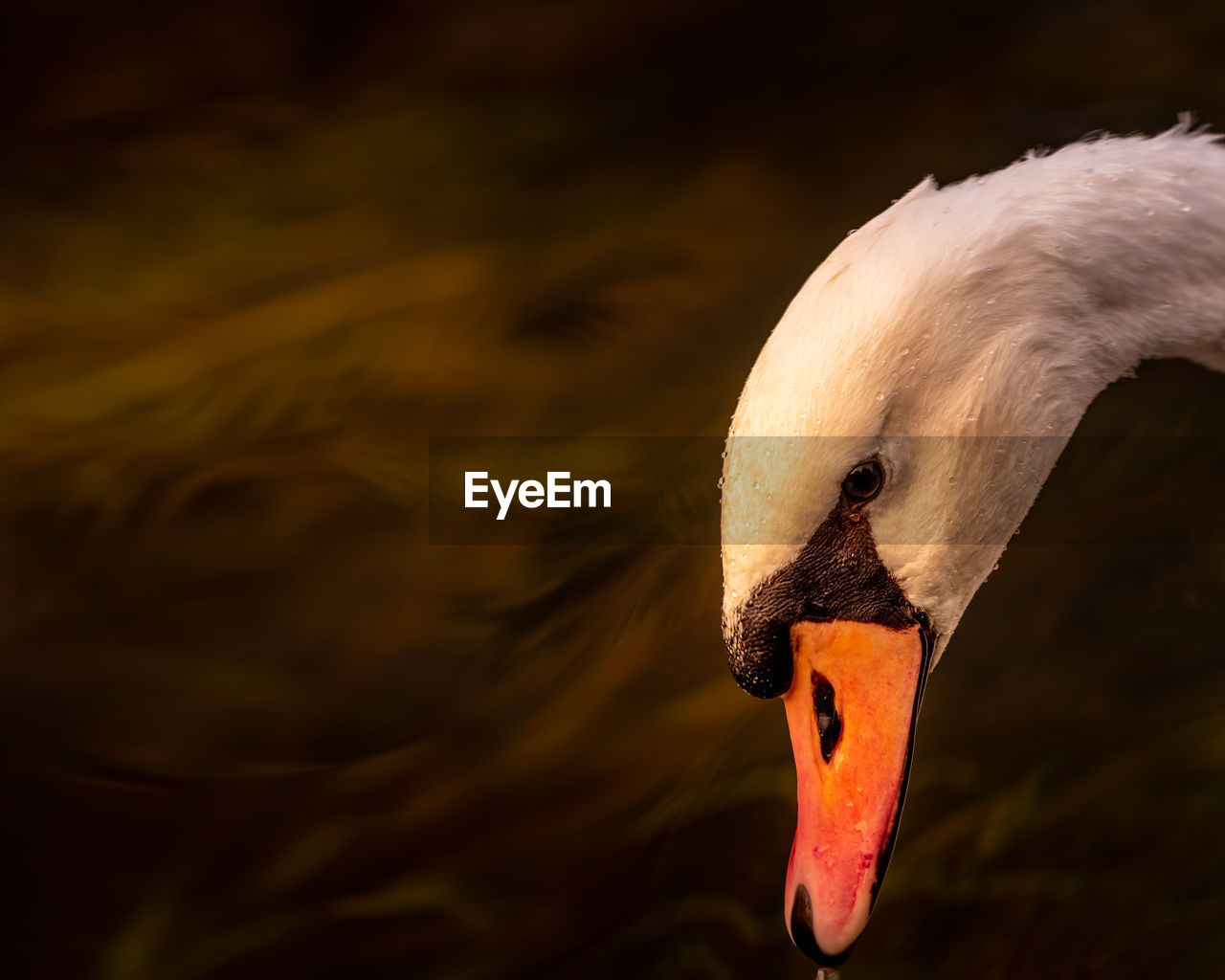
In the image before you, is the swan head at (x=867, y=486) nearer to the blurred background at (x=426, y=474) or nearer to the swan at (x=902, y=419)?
the swan at (x=902, y=419)

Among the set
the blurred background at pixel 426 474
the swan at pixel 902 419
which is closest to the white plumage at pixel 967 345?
the swan at pixel 902 419

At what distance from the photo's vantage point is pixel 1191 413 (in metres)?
0.77

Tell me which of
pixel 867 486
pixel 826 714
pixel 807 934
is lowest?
pixel 807 934

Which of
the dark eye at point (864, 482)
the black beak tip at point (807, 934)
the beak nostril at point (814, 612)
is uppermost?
the dark eye at point (864, 482)

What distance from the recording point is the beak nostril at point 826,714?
1.96 feet

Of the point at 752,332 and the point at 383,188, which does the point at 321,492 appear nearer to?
the point at 383,188

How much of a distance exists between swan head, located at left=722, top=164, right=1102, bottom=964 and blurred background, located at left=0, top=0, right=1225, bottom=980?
0.40 ft

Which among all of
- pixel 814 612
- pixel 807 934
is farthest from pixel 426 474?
pixel 807 934

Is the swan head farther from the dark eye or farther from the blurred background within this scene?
the blurred background

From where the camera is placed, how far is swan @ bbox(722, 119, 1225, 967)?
1.81 feet

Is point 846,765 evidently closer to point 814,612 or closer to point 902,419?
point 814,612

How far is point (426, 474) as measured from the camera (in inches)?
26.1

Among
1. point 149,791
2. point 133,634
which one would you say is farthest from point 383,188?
point 149,791

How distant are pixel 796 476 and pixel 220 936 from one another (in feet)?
1.76
